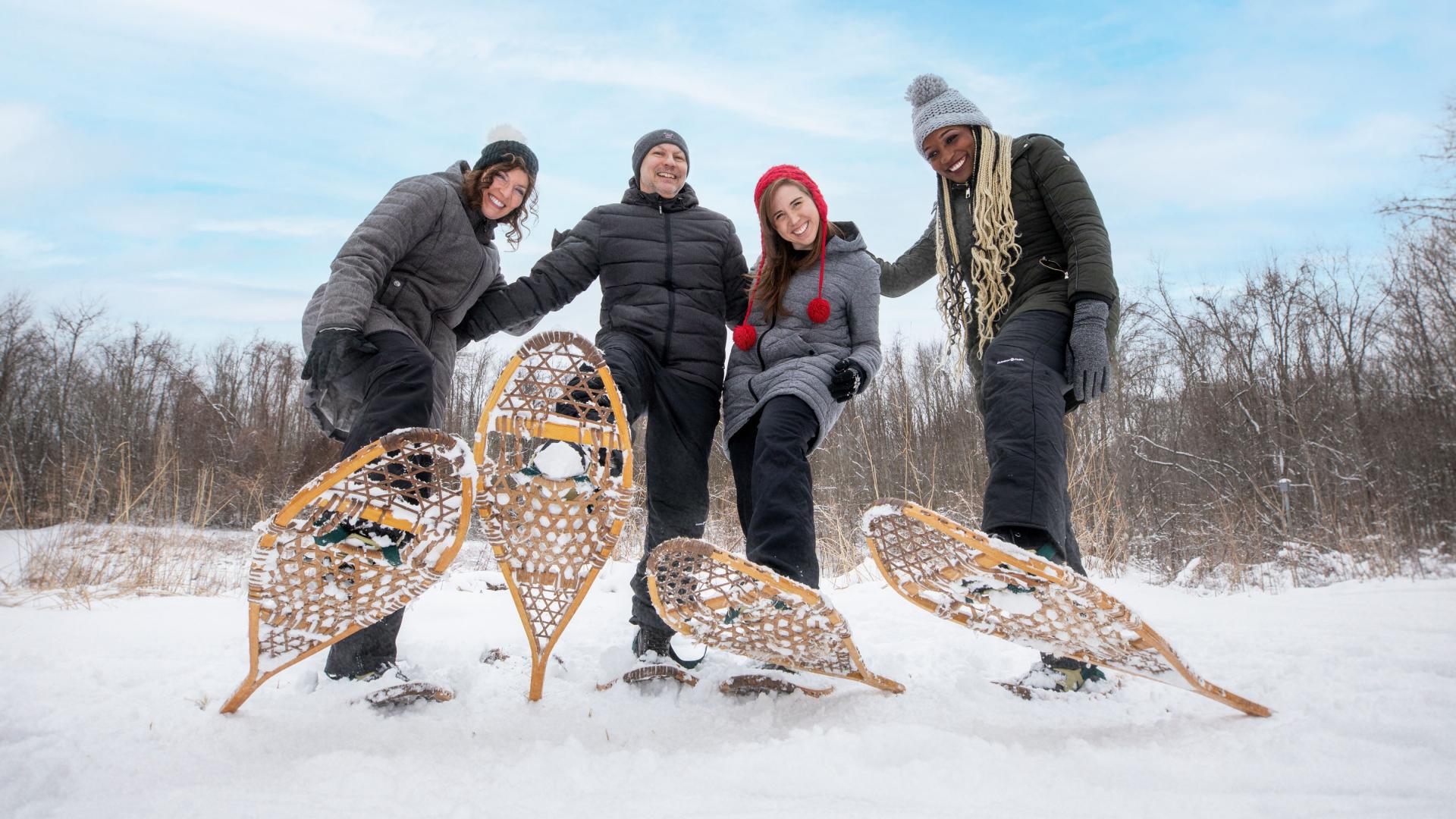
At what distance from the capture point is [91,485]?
4477 millimetres

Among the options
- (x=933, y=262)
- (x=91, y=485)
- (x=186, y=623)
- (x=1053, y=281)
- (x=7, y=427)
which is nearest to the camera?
(x=1053, y=281)

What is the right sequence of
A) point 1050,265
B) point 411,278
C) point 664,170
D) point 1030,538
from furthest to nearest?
point 664,170, point 411,278, point 1050,265, point 1030,538

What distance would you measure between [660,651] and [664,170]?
1.56 metres

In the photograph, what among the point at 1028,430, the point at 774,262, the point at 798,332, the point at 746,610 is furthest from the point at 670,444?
the point at 1028,430

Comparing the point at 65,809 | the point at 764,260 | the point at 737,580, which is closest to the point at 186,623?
the point at 65,809

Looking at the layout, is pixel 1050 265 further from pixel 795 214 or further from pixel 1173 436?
pixel 1173 436

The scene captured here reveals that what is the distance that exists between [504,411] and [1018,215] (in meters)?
1.57

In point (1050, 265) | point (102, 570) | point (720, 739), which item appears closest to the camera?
point (720, 739)

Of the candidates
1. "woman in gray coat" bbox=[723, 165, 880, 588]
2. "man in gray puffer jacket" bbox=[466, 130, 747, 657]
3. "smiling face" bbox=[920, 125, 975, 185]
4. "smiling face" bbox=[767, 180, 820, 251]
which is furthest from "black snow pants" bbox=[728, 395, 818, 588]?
"smiling face" bbox=[920, 125, 975, 185]

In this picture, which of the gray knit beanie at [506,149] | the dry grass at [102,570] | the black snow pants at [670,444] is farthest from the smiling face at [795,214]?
the dry grass at [102,570]

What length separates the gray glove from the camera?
68.1 inches

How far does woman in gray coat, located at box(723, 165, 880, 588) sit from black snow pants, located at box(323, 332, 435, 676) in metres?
0.89

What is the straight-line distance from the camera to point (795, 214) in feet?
7.05

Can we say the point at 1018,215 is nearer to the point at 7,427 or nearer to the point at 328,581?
the point at 328,581
